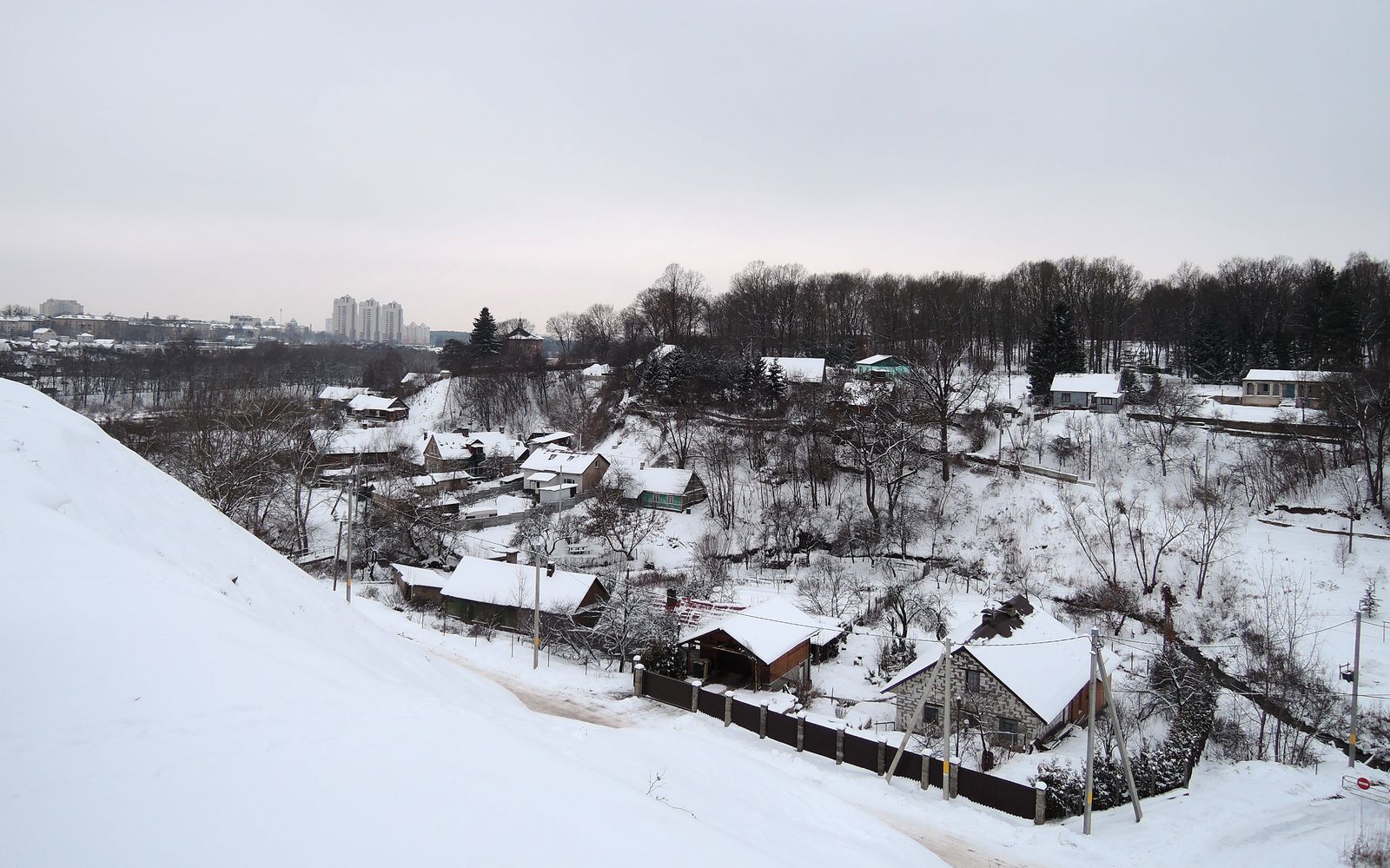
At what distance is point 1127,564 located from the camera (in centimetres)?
2859

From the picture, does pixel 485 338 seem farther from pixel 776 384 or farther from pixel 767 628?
pixel 767 628

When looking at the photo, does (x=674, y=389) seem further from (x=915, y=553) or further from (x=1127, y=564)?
(x=1127, y=564)

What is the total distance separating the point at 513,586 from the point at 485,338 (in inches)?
1908

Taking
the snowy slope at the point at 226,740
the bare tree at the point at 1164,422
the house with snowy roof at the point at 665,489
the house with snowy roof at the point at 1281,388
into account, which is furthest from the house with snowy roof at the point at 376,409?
the house with snowy roof at the point at 1281,388

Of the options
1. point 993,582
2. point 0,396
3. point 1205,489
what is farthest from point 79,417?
point 1205,489

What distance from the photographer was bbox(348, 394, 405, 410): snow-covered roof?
63.7m

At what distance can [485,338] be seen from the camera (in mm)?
70625

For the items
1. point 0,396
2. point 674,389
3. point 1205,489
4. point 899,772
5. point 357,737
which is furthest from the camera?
point 674,389

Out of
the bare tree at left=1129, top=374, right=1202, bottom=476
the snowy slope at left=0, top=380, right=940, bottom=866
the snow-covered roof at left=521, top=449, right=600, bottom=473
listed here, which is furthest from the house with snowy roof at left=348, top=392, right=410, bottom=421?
the snowy slope at left=0, top=380, right=940, bottom=866

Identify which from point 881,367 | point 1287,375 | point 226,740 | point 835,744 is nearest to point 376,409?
point 881,367

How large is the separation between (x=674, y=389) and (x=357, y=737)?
46102 mm

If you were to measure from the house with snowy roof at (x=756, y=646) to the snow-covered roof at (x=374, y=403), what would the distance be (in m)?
49.7

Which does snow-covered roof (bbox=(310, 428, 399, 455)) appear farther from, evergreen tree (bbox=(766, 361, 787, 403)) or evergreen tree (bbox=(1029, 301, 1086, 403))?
evergreen tree (bbox=(1029, 301, 1086, 403))

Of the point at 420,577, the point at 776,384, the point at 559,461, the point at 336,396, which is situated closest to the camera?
the point at 420,577
